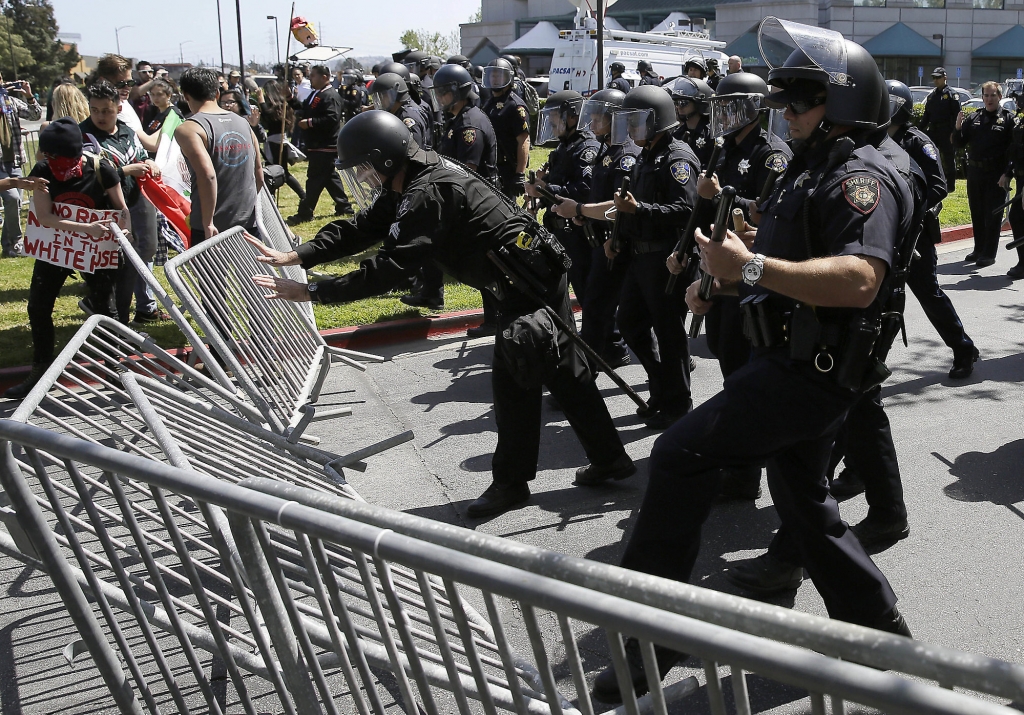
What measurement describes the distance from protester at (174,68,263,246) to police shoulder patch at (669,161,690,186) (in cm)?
324

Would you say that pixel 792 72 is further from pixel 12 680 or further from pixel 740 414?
pixel 12 680

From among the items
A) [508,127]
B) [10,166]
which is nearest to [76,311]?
[10,166]

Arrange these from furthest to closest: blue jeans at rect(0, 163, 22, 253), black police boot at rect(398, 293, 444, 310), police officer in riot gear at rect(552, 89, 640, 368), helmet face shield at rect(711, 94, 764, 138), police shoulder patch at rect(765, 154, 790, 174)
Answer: blue jeans at rect(0, 163, 22, 253) → black police boot at rect(398, 293, 444, 310) → police officer in riot gear at rect(552, 89, 640, 368) → helmet face shield at rect(711, 94, 764, 138) → police shoulder patch at rect(765, 154, 790, 174)

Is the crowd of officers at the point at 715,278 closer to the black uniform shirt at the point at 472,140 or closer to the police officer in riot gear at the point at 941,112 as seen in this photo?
the black uniform shirt at the point at 472,140

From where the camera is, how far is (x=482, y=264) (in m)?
4.14

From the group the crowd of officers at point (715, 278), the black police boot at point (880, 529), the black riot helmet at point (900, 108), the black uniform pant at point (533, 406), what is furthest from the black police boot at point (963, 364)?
the black uniform pant at point (533, 406)

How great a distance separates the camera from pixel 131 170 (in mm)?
6789

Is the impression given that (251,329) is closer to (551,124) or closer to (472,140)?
(551,124)

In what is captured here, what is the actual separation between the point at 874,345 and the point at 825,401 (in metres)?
0.23

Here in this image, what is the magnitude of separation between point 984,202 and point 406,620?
32.4 ft

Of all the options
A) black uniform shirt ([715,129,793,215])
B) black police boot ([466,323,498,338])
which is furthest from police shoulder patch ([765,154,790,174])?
black police boot ([466,323,498,338])

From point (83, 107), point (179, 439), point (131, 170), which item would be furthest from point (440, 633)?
point (83, 107)

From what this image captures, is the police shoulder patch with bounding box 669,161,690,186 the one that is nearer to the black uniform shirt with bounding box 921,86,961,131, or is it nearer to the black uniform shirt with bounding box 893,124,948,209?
the black uniform shirt with bounding box 893,124,948,209

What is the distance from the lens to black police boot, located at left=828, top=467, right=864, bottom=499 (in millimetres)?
4348
